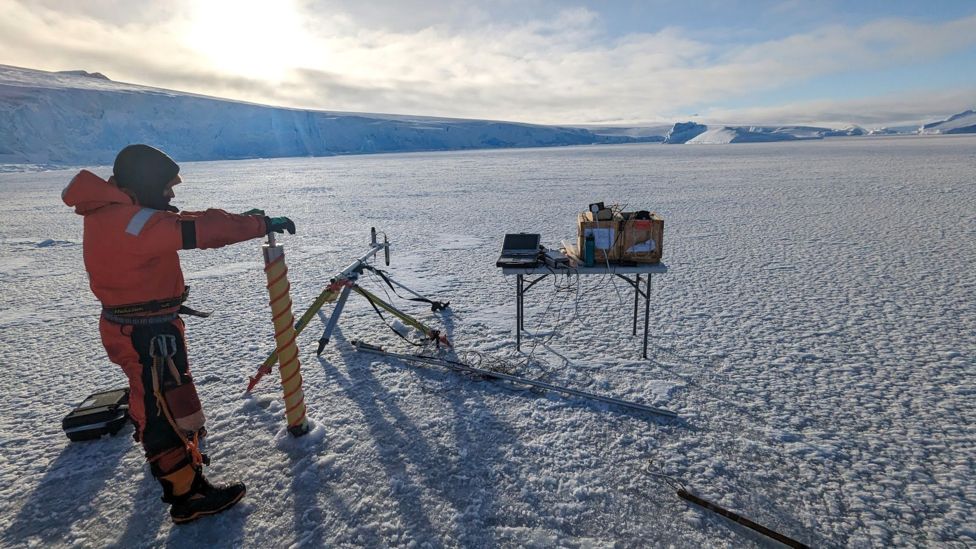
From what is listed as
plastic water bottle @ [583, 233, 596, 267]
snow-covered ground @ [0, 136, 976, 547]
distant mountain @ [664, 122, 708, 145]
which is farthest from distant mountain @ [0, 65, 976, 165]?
plastic water bottle @ [583, 233, 596, 267]

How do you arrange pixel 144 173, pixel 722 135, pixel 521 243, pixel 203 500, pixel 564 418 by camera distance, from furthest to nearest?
pixel 722 135 < pixel 521 243 < pixel 564 418 < pixel 203 500 < pixel 144 173

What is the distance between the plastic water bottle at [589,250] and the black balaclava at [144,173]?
294 cm

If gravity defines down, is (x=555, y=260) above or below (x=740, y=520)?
above

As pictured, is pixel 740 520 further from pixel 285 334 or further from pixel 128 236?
pixel 128 236

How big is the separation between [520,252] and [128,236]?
2.96 metres

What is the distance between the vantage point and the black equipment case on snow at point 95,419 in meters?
3.26

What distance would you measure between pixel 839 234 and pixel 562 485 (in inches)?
373

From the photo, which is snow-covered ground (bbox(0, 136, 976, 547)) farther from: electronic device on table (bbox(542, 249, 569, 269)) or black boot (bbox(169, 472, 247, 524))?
electronic device on table (bbox(542, 249, 569, 269))

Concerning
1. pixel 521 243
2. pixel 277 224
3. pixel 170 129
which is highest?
pixel 170 129

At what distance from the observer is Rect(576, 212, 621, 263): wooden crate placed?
4.04m

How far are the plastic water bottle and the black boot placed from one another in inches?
117

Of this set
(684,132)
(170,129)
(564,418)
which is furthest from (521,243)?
(684,132)

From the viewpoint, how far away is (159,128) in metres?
56.8

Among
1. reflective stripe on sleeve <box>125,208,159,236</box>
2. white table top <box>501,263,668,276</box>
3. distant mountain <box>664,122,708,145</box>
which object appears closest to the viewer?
reflective stripe on sleeve <box>125,208,159,236</box>
